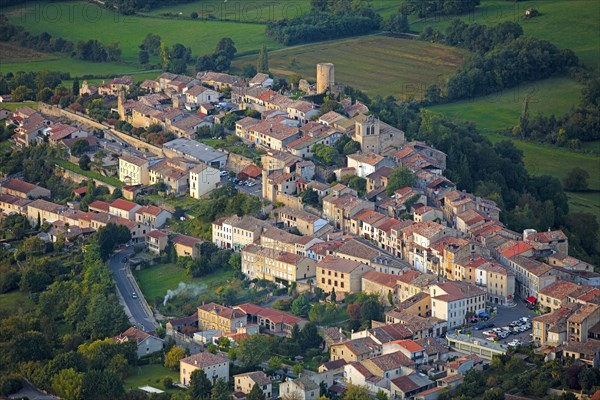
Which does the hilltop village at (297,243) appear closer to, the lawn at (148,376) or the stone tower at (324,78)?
the stone tower at (324,78)

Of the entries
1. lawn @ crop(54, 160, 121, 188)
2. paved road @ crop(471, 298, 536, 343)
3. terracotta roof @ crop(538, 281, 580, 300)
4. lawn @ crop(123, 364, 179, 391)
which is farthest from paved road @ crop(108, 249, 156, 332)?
terracotta roof @ crop(538, 281, 580, 300)

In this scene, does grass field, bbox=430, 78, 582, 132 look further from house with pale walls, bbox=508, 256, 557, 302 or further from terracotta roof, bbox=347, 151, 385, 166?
house with pale walls, bbox=508, 256, 557, 302

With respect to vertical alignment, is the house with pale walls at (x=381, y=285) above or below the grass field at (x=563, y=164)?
above

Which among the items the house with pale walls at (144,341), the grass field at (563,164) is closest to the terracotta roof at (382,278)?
the house with pale walls at (144,341)

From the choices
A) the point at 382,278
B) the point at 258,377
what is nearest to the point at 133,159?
the point at 382,278

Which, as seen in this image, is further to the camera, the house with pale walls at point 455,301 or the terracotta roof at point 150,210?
the terracotta roof at point 150,210

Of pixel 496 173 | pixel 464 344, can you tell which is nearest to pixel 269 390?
pixel 464 344
